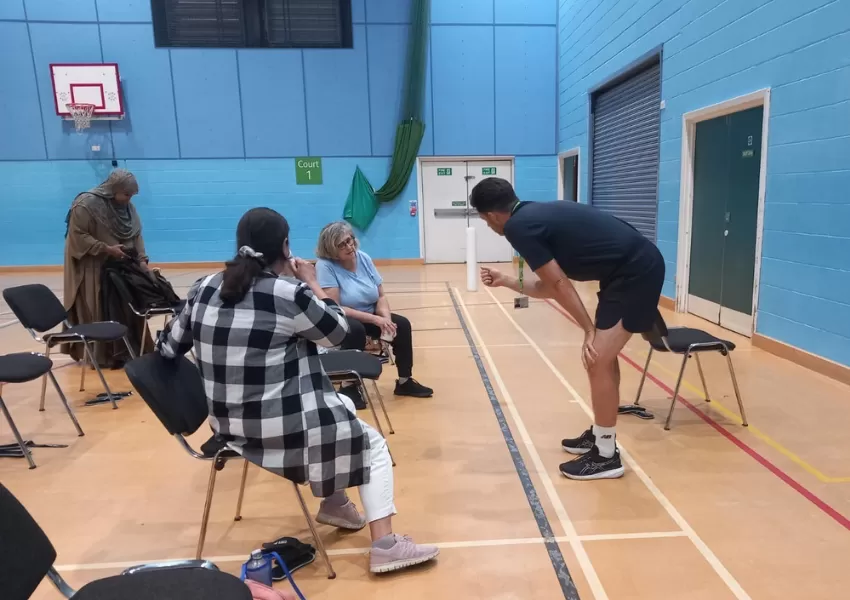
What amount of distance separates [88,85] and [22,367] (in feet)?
28.4

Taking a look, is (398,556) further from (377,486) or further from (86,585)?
(86,585)

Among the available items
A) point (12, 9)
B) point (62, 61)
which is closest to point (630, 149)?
point (62, 61)

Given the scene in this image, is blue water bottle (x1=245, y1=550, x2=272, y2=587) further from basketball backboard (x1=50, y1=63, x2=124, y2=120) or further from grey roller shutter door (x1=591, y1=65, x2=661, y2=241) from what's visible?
basketball backboard (x1=50, y1=63, x2=124, y2=120)

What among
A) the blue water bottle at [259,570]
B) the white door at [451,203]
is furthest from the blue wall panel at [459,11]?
the blue water bottle at [259,570]

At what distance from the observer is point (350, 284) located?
323cm

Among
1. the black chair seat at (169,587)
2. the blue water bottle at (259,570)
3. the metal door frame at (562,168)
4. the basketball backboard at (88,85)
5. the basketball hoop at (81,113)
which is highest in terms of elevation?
the basketball backboard at (88,85)

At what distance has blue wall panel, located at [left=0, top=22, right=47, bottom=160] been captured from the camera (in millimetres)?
9430

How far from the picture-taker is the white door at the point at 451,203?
34.0 feet

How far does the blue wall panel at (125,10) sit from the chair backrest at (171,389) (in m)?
9.90

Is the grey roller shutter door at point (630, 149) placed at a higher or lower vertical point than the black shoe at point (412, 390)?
higher

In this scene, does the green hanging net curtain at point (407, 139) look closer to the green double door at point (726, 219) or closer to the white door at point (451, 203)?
the white door at point (451, 203)

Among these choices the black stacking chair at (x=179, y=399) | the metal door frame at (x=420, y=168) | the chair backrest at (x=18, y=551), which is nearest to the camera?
the chair backrest at (x=18, y=551)

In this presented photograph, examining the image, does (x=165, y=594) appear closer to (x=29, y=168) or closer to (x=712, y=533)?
(x=712, y=533)

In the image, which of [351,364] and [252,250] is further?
[351,364]
